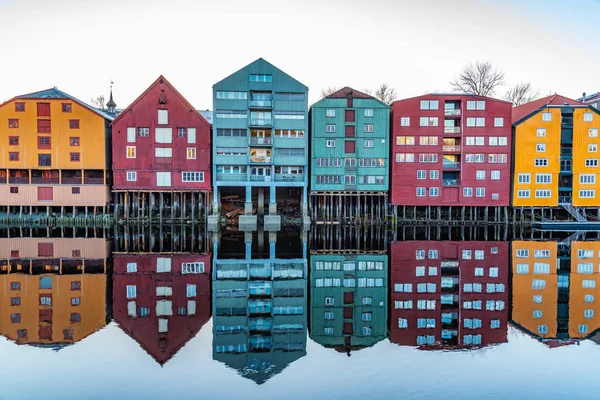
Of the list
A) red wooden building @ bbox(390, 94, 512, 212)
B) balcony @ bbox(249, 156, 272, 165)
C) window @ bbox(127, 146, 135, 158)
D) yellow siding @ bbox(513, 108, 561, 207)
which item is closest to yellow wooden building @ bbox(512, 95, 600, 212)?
yellow siding @ bbox(513, 108, 561, 207)

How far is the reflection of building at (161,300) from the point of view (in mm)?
14500

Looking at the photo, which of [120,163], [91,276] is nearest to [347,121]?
[120,163]

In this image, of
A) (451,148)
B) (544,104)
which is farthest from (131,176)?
(544,104)

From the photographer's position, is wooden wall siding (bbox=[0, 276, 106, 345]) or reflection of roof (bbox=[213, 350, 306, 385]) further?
wooden wall siding (bbox=[0, 276, 106, 345])

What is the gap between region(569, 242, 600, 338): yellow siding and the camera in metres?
15.9

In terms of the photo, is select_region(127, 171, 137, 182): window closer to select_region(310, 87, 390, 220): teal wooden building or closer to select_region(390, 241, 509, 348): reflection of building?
select_region(310, 87, 390, 220): teal wooden building

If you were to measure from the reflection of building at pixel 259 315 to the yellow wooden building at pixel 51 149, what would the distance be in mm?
25355

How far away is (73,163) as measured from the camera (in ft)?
150

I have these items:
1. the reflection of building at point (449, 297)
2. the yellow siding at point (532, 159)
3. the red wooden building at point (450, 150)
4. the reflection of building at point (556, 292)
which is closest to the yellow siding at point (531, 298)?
the reflection of building at point (556, 292)

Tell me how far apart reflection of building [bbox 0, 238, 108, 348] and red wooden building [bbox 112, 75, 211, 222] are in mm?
14907

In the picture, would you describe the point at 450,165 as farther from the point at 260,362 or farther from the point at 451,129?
the point at 260,362

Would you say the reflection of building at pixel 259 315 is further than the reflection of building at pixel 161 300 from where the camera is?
No

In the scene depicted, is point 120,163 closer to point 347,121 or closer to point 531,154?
point 347,121

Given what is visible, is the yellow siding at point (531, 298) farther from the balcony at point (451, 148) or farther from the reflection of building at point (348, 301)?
the balcony at point (451, 148)
